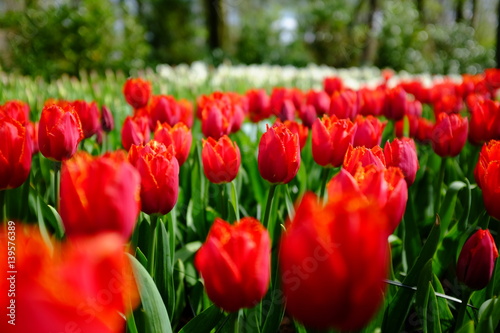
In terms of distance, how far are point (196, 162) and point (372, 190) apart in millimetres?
1142

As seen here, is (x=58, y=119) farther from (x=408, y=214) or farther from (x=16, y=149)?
(x=408, y=214)

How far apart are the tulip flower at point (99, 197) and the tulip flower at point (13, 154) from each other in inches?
18.4

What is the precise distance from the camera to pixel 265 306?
1175mm

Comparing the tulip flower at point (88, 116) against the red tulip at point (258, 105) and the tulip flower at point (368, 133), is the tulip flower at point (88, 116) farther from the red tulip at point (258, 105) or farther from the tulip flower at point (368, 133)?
the red tulip at point (258, 105)

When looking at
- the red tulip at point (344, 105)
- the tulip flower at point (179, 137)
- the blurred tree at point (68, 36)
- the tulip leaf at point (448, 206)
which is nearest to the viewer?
the tulip flower at point (179, 137)

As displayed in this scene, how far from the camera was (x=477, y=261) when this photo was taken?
1.03 metres

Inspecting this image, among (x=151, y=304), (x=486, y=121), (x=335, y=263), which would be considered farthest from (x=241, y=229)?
(x=486, y=121)

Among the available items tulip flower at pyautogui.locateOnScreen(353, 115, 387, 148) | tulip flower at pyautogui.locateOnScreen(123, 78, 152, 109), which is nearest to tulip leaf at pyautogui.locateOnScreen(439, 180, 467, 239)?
tulip flower at pyautogui.locateOnScreen(353, 115, 387, 148)

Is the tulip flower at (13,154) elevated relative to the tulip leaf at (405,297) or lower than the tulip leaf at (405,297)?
elevated

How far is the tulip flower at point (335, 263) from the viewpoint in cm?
52

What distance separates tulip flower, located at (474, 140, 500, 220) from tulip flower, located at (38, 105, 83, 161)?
102 centimetres

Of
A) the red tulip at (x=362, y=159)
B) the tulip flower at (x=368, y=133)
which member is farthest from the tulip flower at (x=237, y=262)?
the tulip flower at (x=368, y=133)

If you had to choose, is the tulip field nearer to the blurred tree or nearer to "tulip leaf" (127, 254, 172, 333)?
"tulip leaf" (127, 254, 172, 333)

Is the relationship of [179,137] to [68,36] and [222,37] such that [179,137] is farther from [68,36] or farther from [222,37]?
[222,37]
